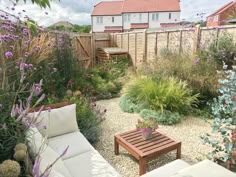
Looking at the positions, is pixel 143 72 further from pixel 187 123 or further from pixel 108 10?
pixel 108 10

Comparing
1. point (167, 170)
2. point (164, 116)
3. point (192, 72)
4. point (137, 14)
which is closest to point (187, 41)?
point (192, 72)

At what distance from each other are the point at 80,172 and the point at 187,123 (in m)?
2.90

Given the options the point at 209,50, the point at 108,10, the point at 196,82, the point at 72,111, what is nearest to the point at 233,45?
the point at 209,50

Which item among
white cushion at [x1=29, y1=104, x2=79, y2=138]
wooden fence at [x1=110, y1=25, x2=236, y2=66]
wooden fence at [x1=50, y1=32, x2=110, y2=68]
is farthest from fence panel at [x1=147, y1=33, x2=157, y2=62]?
white cushion at [x1=29, y1=104, x2=79, y2=138]

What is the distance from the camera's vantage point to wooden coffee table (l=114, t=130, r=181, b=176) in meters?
2.47

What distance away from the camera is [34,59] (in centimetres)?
388

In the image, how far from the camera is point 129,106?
4977mm

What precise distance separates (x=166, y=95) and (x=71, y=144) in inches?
103

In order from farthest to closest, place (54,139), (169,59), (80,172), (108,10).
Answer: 1. (108,10)
2. (169,59)
3. (54,139)
4. (80,172)

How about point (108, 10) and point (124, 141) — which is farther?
point (108, 10)

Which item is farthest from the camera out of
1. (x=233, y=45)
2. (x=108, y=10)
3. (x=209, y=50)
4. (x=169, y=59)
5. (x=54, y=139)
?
(x=108, y=10)

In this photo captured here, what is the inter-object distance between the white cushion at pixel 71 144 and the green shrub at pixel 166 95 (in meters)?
2.18

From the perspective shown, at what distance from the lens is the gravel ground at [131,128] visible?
9.34ft

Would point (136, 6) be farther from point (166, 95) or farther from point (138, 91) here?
point (166, 95)
